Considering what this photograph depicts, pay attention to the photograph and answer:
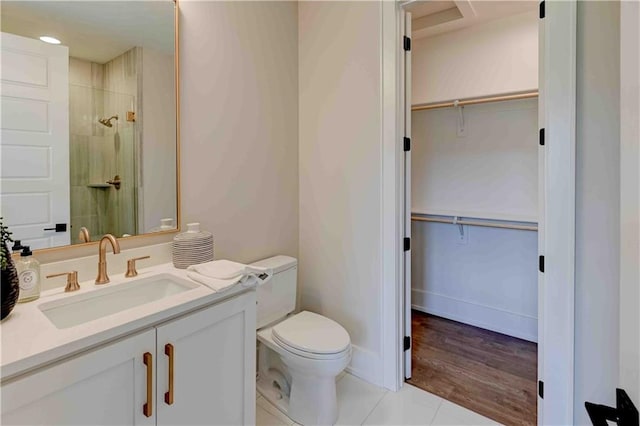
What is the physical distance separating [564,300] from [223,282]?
147 centimetres

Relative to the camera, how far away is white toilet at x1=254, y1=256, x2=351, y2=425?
65.3 inches

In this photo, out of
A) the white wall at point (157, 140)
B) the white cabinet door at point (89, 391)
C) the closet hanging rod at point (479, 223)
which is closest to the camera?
the white cabinet door at point (89, 391)

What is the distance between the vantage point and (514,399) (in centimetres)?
196

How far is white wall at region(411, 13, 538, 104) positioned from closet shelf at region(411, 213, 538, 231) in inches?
40.1

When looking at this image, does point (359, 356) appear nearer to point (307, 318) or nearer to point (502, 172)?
point (307, 318)

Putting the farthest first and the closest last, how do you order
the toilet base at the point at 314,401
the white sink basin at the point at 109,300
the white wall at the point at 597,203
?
1. the toilet base at the point at 314,401
2. the white wall at the point at 597,203
3. the white sink basin at the point at 109,300

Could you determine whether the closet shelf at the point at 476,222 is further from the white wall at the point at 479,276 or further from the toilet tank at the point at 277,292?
the toilet tank at the point at 277,292

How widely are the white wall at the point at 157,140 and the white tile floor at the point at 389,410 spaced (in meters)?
1.20

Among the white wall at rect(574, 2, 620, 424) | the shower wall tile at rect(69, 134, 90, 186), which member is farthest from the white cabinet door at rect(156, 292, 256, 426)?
the white wall at rect(574, 2, 620, 424)

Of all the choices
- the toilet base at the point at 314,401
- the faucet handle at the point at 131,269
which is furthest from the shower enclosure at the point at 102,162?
the toilet base at the point at 314,401

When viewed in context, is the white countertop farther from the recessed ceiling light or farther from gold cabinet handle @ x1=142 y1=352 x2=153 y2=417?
the recessed ceiling light

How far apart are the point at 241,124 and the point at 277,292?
103cm

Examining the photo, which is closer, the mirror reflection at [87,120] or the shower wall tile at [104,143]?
the mirror reflection at [87,120]

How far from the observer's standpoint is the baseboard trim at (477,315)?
2.66 metres
